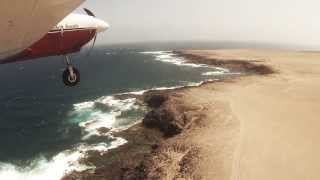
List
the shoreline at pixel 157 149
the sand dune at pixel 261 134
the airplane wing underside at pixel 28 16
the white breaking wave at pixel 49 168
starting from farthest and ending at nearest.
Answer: the white breaking wave at pixel 49 168 < the shoreline at pixel 157 149 < the sand dune at pixel 261 134 < the airplane wing underside at pixel 28 16

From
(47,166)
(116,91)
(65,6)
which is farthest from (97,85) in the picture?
(65,6)

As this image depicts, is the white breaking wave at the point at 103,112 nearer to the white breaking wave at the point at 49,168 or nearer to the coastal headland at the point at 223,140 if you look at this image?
the coastal headland at the point at 223,140

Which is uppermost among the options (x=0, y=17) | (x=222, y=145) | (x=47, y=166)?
(x=0, y=17)

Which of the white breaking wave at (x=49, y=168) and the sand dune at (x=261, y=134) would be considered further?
the white breaking wave at (x=49, y=168)

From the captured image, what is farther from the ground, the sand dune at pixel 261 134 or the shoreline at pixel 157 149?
the sand dune at pixel 261 134

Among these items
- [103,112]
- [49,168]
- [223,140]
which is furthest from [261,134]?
[103,112]

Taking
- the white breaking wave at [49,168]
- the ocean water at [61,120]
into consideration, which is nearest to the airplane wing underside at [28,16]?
the white breaking wave at [49,168]

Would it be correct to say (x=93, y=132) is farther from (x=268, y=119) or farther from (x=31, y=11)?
(x=31, y=11)

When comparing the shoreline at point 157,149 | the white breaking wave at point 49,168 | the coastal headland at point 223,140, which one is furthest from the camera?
the white breaking wave at point 49,168
